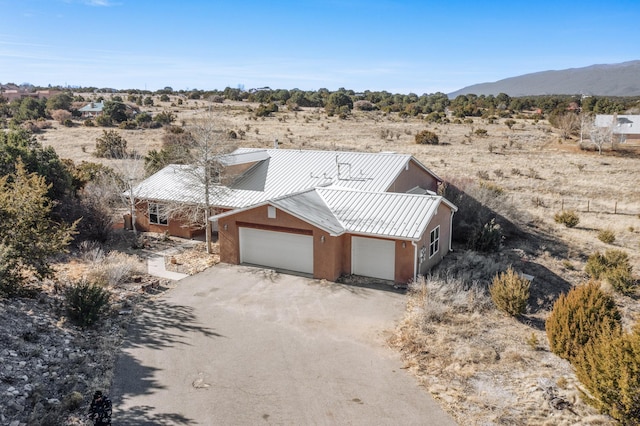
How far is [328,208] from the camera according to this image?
68.1 ft

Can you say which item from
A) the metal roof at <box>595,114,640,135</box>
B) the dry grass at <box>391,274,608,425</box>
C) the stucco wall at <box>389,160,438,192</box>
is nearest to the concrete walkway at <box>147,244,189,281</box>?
the dry grass at <box>391,274,608,425</box>

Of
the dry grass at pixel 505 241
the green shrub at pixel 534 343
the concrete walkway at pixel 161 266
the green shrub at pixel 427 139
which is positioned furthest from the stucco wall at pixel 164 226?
the green shrub at pixel 427 139

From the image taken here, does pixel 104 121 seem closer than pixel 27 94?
Yes

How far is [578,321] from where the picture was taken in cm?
1298

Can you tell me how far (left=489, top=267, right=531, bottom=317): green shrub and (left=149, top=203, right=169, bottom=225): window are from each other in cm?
1661

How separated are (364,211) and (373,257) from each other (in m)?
1.94

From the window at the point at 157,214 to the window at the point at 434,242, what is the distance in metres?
13.5

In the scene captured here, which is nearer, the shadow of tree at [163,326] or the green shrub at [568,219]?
the shadow of tree at [163,326]

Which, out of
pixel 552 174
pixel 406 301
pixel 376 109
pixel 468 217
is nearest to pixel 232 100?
pixel 376 109

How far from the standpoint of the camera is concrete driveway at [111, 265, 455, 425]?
10531mm

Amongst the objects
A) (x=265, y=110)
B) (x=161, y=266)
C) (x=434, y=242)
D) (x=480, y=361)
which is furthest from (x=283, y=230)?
(x=265, y=110)

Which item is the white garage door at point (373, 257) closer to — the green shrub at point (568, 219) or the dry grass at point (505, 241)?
the dry grass at point (505, 241)

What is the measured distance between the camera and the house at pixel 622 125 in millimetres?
54688

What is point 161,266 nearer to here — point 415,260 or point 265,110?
point 415,260
